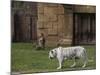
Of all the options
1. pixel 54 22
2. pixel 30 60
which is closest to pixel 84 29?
pixel 54 22

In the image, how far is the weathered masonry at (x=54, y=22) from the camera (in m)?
2.43

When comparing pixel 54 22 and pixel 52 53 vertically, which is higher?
pixel 54 22

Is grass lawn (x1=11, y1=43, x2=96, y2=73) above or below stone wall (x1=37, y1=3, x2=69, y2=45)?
below

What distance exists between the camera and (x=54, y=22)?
8.36 ft

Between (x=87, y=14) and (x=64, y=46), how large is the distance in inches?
16.4

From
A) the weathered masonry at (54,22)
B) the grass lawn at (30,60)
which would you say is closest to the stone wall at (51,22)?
the weathered masonry at (54,22)

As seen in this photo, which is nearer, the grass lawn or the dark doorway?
the grass lawn

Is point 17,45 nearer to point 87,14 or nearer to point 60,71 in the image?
point 60,71

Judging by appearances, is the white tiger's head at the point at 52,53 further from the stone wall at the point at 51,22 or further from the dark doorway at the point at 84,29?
the dark doorway at the point at 84,29

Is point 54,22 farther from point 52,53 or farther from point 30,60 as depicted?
point 30,60

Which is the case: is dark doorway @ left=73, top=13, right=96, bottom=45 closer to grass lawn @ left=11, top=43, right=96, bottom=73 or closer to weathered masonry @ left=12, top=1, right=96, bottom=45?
weathered masonry @ left=12, top=1, right=96, bottom=45

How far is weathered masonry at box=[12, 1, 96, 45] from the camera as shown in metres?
2.43

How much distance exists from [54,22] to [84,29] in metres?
0.34

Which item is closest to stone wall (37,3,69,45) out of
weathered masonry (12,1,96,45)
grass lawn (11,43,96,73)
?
weathered masonry (12,1,96,45)
